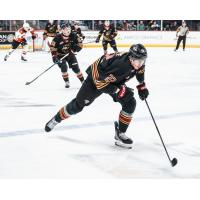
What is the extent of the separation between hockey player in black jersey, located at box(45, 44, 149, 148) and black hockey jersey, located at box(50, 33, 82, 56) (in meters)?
2.86

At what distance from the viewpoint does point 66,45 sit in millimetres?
6531

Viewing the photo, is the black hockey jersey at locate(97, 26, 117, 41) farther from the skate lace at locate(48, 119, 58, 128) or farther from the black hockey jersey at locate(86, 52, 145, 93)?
the black hockey jersey at locate(86, 52, 145, 93)

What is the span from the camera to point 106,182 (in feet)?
9.16

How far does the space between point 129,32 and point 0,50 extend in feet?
16.1

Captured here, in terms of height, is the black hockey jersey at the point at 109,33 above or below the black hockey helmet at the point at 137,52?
below

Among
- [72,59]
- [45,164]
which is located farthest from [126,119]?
[72,59]

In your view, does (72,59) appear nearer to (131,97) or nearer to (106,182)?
(131,97)

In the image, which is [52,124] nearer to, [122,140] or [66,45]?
[122,140]

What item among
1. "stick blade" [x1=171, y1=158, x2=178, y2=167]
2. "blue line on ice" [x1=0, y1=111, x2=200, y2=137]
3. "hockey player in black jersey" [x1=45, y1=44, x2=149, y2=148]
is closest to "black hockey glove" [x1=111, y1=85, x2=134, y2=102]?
"hockey player in black jersey" [x1=45, y1=44, x2=149, y2=148]

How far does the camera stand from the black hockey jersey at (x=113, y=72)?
10.6ft

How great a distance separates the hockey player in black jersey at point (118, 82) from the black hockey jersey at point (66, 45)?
2859 millimetres

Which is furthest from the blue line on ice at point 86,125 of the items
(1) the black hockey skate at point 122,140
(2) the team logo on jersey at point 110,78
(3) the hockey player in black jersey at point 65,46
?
(3) the hockey player in black jersey at point 65,46

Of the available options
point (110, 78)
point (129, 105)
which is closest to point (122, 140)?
point (129, 105)

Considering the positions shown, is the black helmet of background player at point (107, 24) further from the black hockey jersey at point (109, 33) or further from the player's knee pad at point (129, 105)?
the player's knee pad at point (129, 105)
